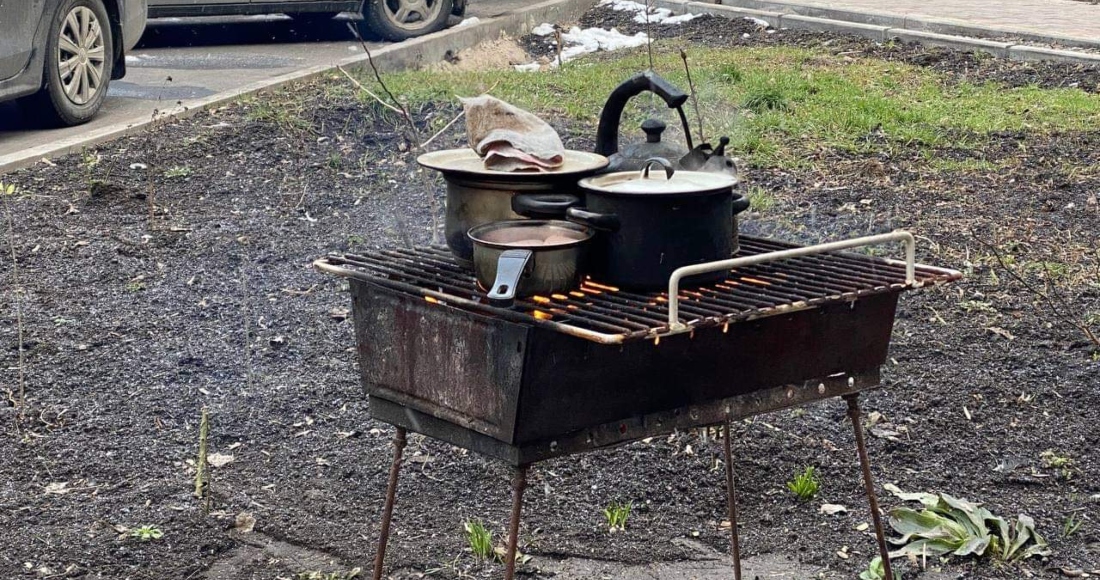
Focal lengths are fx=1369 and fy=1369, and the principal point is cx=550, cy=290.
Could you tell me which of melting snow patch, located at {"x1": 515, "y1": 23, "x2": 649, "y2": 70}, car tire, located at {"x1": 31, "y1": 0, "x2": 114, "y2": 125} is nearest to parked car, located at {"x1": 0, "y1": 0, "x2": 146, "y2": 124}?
car tire, located at {"x1": 31, "y1": 0, "x2": 114, "y2": 125}

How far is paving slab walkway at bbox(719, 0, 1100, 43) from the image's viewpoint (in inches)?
450

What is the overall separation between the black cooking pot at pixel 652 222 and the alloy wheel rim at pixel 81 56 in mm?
6337

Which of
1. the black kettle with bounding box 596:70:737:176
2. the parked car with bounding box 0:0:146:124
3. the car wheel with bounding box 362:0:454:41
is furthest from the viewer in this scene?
the car wheel with bounding box 362:0:454:41

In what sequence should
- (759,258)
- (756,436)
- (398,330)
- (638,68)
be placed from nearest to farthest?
1. (759,258)
2. (398,330)
3. (756,436)
4. (638,68)

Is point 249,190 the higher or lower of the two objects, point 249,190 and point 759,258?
the lower

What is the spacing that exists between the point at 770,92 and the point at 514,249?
6.34 metres

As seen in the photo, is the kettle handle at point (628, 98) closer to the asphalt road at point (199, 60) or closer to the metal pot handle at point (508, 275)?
the metal pot handle at point (508, 275)

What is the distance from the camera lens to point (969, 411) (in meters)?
4.50

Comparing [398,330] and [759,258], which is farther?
[398,330]

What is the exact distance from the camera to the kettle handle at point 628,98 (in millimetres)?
2883

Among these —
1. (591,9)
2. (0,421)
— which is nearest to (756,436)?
(0,421)

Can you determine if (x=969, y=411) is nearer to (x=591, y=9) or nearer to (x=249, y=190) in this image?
(x=249, y=190)

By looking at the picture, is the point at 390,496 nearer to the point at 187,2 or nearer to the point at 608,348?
the point at 608,348

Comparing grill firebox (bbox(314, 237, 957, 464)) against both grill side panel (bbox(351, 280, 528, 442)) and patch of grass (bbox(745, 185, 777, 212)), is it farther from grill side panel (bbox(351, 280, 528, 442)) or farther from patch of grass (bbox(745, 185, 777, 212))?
patch of grass (bbox(745, 185, 777, 212))
